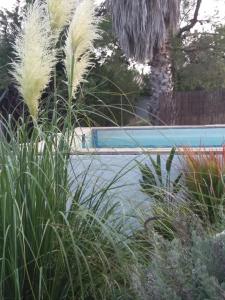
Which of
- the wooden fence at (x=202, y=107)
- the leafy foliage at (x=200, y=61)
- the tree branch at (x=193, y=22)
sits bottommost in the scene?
the wooden fence at (x=202, y=107)

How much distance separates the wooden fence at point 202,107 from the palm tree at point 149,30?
1108mm

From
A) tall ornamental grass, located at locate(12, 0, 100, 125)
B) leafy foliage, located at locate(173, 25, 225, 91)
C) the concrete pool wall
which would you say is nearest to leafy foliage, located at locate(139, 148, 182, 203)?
the concrete pool wall

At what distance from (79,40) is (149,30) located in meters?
9.25

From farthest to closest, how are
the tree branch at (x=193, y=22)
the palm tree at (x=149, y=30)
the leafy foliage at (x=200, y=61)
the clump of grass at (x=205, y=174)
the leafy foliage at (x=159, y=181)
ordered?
the tree branch at (x=193, y=22) → the leafy foliage at (x=200, y=61) → the palm tree at (x=149, y=30) → the clump of grass at (x=205, y=174) → the leafy foliage at (x=159, y=181)

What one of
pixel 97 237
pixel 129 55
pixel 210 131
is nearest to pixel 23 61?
pixel 97 237

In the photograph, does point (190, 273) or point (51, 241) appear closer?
point (190, 273)

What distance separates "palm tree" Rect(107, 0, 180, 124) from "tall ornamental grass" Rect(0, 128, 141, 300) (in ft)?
29.6

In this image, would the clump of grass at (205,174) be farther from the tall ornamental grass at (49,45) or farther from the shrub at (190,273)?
the shrub at (190,273)

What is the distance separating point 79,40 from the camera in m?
2.31

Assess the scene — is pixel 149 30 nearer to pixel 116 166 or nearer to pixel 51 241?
pixel 116 166

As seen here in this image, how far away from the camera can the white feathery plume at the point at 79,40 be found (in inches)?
90.4

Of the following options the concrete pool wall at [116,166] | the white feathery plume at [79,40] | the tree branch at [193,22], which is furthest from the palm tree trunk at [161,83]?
the white feathery plume at [79,40]

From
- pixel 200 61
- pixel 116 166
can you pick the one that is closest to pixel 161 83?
pixel 200 61

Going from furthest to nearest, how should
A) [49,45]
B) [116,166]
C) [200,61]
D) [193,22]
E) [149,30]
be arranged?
[193,22]
[200,61]
[149,30]
[116,166]
[49,45]
